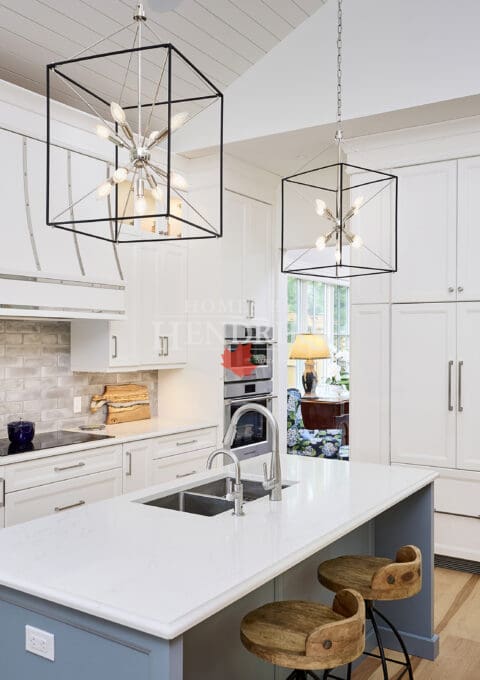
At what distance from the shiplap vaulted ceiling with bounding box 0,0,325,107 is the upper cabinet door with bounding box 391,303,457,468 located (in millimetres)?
1978

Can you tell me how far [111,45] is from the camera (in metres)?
3.79

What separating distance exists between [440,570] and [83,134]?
141 inches

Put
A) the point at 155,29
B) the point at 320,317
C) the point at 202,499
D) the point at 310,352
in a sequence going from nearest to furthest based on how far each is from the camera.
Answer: the point at 202,499, the point at 155,29, the point at 310,352, the point at 320,317

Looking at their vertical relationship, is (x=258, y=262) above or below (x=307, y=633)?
above

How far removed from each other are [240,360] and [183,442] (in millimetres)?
885

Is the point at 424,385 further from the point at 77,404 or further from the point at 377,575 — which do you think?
the point at 77,404

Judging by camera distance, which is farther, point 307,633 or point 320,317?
point 320,317

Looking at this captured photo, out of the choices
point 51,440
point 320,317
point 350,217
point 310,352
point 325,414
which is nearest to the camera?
point 350,217

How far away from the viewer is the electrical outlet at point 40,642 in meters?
1.64

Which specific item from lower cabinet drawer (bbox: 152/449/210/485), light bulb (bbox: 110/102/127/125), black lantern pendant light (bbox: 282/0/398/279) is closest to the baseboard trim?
lower cabinet drawer (bbox: 152/449/210/485)

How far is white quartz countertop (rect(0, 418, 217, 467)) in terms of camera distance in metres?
3.45

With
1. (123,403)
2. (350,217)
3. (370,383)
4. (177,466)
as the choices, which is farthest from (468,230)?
(123,403)

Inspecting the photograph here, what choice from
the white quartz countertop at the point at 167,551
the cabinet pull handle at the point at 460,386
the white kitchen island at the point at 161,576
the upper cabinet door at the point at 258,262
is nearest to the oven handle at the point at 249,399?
the upper cabinet door at the point at 258,262

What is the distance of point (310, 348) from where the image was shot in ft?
25.7
